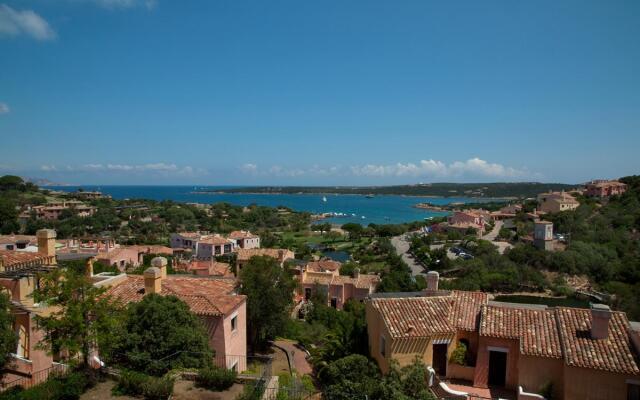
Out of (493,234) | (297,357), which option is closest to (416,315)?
(297,357)

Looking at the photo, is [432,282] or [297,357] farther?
[297,357]

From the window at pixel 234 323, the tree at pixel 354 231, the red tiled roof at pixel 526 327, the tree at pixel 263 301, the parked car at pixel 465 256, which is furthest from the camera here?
the tree at pixel 354 231

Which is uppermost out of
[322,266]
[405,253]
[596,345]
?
[596,345]

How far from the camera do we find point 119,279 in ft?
52.4

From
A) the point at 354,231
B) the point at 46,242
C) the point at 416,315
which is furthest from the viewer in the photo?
the point at 354,231

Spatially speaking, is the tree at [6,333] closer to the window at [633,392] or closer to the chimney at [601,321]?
the chimney at [601,321]

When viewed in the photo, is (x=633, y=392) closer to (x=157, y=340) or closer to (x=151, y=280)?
(x=157, y=340)

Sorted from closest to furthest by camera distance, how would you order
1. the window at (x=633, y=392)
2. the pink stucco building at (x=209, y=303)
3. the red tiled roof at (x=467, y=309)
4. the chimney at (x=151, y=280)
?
the window at (x=633, y=392), the red tiled roof at (x=467, y=309), the pink stucco building at (x=209, y=303), the chimney at (x=151, y=280)

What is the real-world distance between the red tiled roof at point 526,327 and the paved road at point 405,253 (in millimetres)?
39600

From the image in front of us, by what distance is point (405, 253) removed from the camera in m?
69.1

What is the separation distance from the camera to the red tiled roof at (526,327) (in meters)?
9.83

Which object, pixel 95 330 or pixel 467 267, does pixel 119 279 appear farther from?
pixel 467 267

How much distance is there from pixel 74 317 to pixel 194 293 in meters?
5.71

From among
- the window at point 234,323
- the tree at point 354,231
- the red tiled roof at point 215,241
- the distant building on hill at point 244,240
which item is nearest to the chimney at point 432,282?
the window at point 234,323
